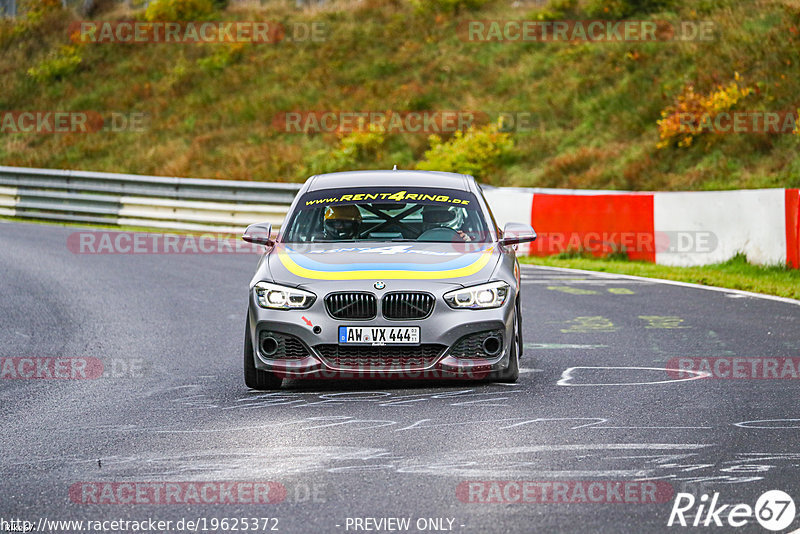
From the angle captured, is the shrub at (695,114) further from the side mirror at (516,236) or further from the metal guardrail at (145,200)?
the side mirror at (516,236)

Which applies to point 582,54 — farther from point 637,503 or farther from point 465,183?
point 637,503

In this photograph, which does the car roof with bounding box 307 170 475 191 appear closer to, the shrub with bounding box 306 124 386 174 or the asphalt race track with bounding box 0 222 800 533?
the asphalt race track with bounding box 0 222 800 533

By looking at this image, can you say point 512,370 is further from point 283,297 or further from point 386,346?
point 283,297

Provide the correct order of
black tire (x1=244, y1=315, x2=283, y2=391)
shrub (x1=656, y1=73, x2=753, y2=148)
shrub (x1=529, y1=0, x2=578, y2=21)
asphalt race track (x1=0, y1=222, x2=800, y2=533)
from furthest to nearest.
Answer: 1. shrub (x1=529, y1=0, x2=578, y2=21)
2. shrub (x1=656, y1=73, x2=753, y2=148)
3. black tire (x1=244, y1=315, x2=283, y2=391)
4. asphalt race track (x1=0, y1=222, x2=800, y2=533)

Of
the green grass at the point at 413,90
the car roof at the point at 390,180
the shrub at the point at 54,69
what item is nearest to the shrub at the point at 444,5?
the green grass at the point at 413,90

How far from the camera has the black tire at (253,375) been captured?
26.1ft

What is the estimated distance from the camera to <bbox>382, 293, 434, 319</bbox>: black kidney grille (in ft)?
25.4

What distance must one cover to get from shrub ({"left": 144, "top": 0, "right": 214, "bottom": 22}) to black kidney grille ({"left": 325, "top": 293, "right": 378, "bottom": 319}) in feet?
133

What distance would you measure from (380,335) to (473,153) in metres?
22.7

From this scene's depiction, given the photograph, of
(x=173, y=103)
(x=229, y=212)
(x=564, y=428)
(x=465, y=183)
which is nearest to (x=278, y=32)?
(x=173, y=103)

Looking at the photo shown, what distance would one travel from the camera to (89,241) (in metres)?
21.7

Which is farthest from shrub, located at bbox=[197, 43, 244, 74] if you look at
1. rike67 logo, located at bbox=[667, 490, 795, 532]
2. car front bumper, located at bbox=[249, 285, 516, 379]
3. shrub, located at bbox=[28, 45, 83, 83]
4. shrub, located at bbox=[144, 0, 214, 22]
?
rike67 logo, located at bbox=[667, 490, 795, 532]

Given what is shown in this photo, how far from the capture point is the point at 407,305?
305 inches

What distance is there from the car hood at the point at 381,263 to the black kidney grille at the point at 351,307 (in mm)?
131
